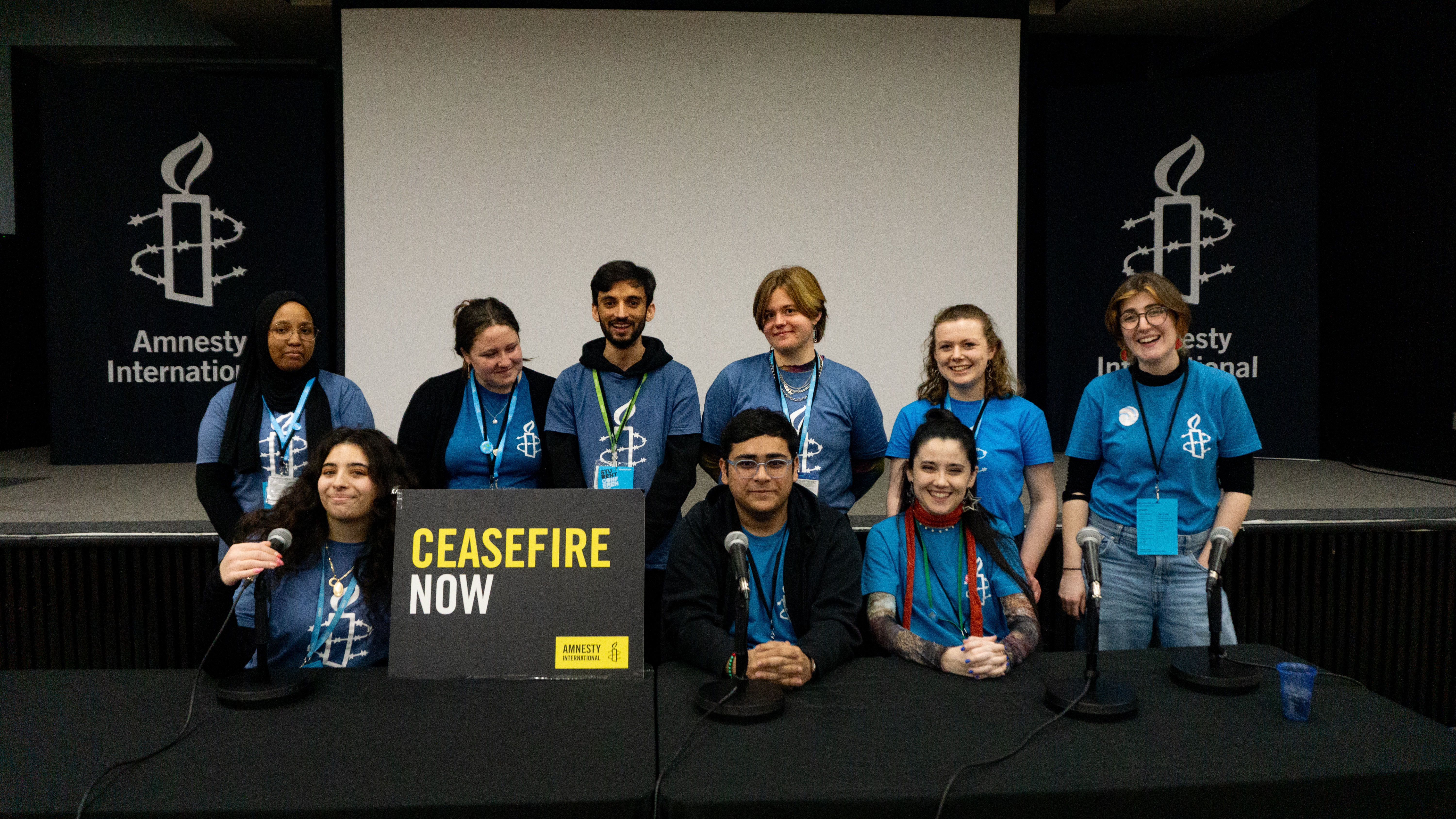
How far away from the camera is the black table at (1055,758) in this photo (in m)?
1.13

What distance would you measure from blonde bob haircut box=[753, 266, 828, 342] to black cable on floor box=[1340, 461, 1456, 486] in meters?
3.88

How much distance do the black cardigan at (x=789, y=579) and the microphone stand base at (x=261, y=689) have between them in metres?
0.66

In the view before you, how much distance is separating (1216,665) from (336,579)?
5.58 ft

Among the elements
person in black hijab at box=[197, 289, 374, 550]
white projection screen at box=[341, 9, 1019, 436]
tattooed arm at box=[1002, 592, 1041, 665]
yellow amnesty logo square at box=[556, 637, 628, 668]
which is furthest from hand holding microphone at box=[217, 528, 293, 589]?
white projection screen at box=[341, 9, 1019, 436]

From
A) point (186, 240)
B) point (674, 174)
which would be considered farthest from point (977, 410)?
point (186, 240)

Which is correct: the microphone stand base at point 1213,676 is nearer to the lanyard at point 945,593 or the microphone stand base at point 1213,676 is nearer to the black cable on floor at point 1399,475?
the lanyard at point 945,593

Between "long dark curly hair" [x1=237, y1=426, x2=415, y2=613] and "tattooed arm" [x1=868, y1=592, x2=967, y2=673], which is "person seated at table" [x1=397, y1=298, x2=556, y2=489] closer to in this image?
"long dark curly hair" [x1=237, y1=426, x2=415, y2=613]

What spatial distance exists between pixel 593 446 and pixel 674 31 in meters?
3.40

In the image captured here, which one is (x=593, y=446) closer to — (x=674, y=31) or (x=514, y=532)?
(x=514, y=532)

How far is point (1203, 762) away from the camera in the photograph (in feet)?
3.92

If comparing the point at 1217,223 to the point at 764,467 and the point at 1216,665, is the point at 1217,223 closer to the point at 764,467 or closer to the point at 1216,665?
the point at 1216,665

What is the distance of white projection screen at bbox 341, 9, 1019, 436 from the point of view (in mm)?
4680

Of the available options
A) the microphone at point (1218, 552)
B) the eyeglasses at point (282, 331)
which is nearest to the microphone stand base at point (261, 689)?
the eyeglasses at point (282, 331)

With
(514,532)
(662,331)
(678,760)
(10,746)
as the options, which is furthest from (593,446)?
(662,331)
